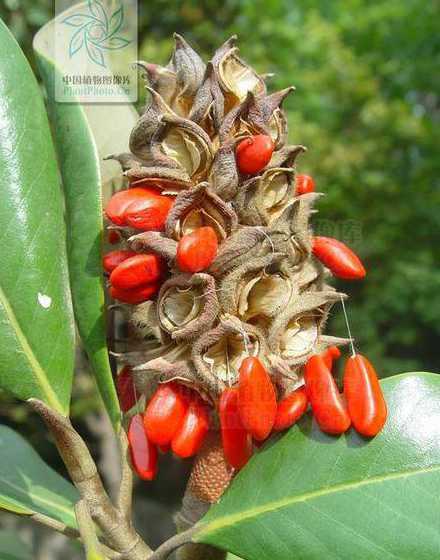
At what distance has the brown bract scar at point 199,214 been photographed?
104 centimetres

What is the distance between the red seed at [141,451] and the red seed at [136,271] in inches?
9.6

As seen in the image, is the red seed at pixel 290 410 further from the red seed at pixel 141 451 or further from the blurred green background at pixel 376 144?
the blurred green background at pixel 376 144

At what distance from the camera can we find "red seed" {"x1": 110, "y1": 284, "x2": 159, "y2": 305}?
1.07 metres

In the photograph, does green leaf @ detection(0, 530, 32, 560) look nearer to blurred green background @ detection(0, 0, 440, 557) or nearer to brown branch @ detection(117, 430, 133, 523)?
brown branch @ detection(117, 430, 133, 523)

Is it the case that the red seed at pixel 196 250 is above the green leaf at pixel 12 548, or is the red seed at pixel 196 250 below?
above

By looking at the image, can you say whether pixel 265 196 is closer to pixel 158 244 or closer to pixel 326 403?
pixel 158 244

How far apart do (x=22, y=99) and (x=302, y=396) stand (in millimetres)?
711

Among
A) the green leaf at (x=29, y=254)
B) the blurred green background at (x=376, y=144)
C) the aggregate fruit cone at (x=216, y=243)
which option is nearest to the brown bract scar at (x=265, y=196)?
the aggregate fruit cone at (x=216, y=243)

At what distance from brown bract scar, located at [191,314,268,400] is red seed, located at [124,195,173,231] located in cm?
18

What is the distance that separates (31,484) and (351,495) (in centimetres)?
80

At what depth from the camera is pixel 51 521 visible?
1137 millimetres

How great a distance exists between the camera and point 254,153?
40.9 inches

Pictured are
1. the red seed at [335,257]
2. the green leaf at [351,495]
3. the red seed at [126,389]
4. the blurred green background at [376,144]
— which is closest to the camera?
the green leaf at [351,495]

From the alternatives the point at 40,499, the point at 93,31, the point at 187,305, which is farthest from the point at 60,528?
the point at 93,31
